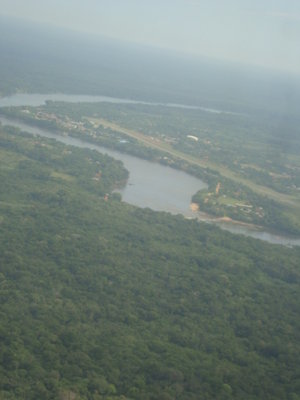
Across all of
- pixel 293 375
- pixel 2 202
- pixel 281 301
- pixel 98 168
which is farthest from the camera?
pixel 98 168

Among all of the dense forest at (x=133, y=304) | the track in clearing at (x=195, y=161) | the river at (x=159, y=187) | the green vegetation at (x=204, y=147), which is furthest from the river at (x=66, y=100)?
the dense forest at (x=133, y=304)

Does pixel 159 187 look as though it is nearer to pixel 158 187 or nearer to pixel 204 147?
pixel 158 187

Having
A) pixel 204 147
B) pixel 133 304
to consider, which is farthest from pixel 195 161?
pixel 133 304

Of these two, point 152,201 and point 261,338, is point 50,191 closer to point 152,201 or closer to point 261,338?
point 152,201

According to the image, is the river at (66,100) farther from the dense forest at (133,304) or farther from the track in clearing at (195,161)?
the dense forest at (133,304)

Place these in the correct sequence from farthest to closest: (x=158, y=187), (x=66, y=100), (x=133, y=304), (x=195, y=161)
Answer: (x=66, y=100)
(x=195, y=161)
(x=158, y=187)
(x=133, y=304)

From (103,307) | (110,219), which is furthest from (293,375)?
(110,219)

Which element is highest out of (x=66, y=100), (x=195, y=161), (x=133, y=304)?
(x=66, y=100)

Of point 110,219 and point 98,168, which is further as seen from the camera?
point 98,168
